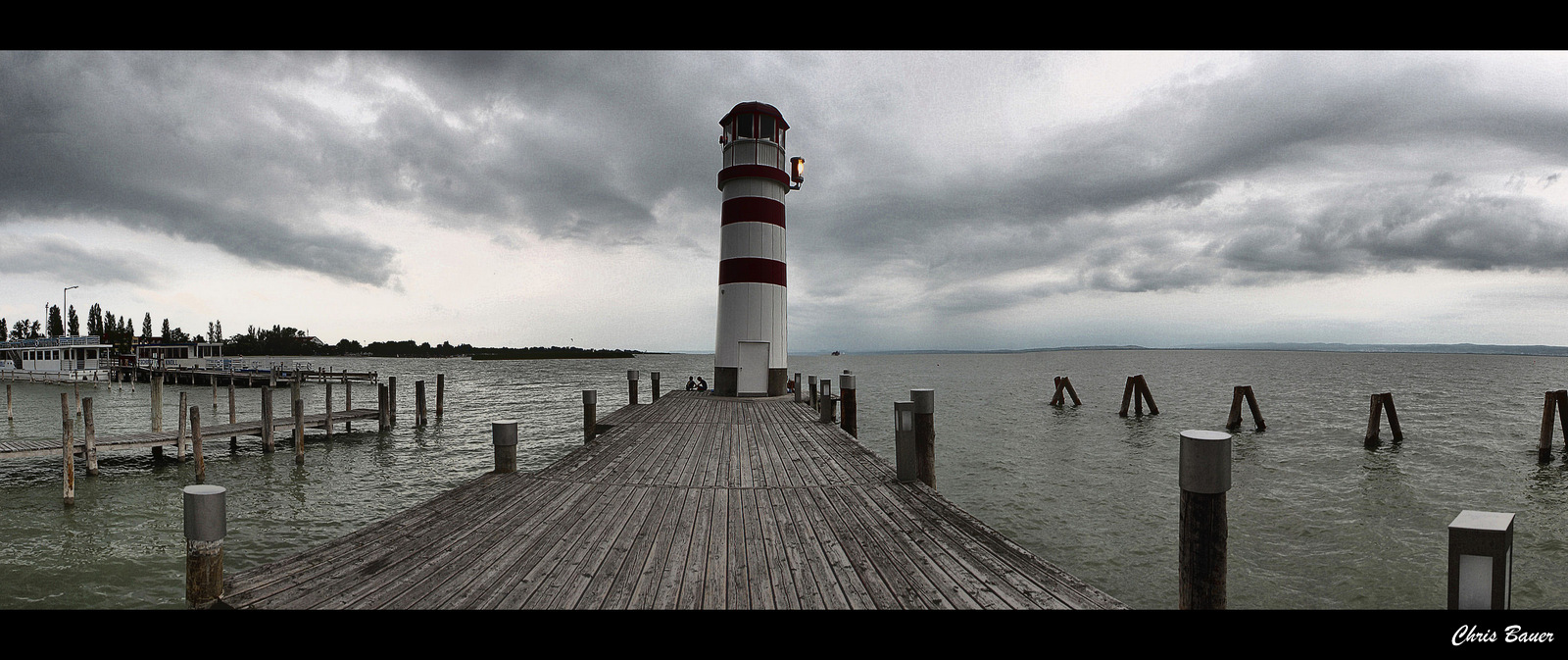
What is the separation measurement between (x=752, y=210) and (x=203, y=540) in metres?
13.0

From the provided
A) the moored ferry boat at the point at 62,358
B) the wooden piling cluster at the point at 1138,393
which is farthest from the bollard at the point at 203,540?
the moored ferry boat at the point at 62,358

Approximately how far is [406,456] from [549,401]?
688 inches

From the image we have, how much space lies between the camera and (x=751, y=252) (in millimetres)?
15359

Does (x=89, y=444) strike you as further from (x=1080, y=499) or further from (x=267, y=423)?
(x=1080, y=499)

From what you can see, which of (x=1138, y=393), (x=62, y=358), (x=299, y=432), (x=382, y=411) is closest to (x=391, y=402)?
(x=382, y=411)

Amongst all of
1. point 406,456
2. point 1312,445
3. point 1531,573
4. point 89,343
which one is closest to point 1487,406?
point 1312,445

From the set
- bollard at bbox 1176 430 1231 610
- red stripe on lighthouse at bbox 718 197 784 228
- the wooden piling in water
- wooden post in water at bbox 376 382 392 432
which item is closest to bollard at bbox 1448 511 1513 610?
bollard at bbox 1176 430 1231 610

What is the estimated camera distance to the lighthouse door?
15.6 meters

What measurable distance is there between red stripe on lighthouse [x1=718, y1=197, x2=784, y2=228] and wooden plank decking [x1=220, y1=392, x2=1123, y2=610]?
9286 mm

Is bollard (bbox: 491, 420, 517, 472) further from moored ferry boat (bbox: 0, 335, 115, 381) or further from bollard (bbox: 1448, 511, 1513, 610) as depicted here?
moored ferry boat (bbox: 0, 335, 115, 381)
